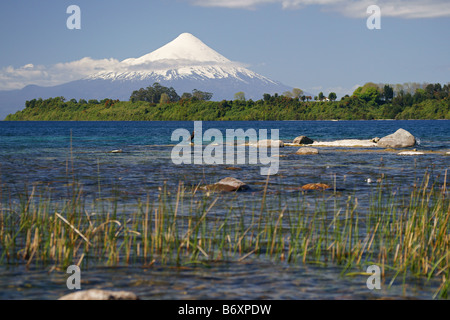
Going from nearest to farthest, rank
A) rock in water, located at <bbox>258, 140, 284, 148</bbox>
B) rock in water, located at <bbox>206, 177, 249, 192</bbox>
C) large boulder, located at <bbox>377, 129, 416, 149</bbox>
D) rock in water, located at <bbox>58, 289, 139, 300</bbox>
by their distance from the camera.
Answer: rock in water, located at <bbox>58, 289, 139, 300</bbox>, rock in water, located at <bbox>206, 177, 249, 192</bbox>, large boulder, located at <bbox>377, 129, 416, 149</bbox>, rock in water, located at <bbox>258, 140, 284, 148</bbox>

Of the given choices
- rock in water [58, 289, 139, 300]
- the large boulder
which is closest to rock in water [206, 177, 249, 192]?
rock in water [58, 289, 139, 300]

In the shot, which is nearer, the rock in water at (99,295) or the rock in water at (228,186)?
the rock in water at (99,295)

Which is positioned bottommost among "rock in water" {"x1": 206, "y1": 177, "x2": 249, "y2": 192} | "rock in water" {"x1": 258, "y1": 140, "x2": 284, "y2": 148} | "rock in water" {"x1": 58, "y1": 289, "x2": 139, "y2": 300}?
"rock in water" {"x1": 58, "y1": 289, "x2": 139, "y2": 300}

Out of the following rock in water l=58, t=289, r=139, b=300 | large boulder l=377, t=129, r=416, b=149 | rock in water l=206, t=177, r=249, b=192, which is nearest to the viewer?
rock in water l=58, t=289, r=139, b=300

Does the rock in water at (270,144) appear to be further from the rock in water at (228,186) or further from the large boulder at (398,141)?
the rock in water at (228,186)

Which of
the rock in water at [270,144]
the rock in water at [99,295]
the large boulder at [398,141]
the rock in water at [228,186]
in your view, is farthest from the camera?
the rock in water at [270,144]

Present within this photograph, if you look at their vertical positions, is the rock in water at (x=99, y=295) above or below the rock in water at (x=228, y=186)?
below

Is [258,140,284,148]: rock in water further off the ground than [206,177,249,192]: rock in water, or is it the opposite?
[258,140,284,148]: rock in water

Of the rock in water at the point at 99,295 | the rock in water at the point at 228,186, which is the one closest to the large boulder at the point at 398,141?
the rock in water at the point at 228,186

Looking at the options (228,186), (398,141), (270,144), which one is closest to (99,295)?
(228,186)

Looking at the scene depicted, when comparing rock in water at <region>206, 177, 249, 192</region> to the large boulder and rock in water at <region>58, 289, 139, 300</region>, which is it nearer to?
rock in water at <region>58, 289, 139, 300</region>

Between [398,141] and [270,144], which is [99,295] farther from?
[398,141]

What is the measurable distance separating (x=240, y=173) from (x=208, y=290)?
18.2 m
